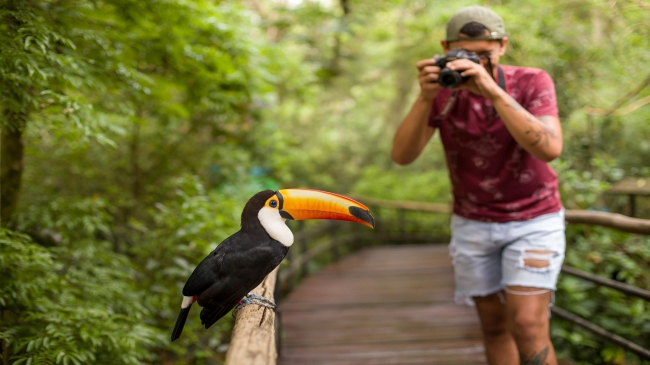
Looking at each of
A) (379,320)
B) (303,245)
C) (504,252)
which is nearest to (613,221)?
(504,252)

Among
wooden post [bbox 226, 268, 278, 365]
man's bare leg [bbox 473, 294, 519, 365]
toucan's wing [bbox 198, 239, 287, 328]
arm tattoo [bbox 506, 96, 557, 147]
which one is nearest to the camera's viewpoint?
wooden post [bbox 226, 268, 278, 365]

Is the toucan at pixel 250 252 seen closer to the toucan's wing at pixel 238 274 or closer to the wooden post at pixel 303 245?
the toucan's wing at pixel 238 274

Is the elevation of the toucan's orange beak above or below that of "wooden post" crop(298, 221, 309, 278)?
above

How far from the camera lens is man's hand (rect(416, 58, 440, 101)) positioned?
6.06 ft

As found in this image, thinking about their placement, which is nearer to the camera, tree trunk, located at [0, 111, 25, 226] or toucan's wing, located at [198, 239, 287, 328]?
toucan's wing, located at [198, 239, 287, 328]

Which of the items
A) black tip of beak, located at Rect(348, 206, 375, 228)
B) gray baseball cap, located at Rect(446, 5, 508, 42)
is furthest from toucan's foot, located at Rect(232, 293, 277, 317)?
gray baseball cap, located at Rect(446, 5, 508, 42)

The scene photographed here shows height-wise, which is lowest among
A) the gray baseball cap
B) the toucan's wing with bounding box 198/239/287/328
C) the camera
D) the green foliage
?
the green foliage

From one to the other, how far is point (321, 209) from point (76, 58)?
127 cm

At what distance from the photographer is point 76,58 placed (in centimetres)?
195

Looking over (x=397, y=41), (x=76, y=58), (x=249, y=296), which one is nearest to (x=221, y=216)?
(x=76, y=58)

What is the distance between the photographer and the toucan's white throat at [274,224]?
1.40 metres

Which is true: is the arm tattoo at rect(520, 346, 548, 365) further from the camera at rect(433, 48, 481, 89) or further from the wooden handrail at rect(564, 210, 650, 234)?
the camera at rect(433, 48, 481, 89)

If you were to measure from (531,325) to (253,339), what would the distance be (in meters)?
1.15

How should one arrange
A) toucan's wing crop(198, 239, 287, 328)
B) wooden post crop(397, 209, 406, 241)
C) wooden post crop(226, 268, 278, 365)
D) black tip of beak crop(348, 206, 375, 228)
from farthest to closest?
wooden post crop(397, 209, 406, 241)
toucan's wing crop(198, 239, 287, 328)
black tip of beak crop(348, 206, 375, 228)
wooden post crop(226, 268, 278, 365)
